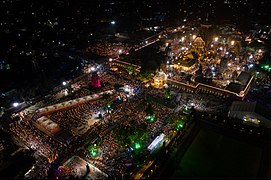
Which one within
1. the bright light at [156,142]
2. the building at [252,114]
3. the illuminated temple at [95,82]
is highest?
the illuminated temple at [95,82]

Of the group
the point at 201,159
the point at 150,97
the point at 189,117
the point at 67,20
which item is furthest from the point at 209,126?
the point at 67,20

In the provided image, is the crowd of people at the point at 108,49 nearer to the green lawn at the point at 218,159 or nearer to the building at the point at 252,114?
the building at the point at 252,114

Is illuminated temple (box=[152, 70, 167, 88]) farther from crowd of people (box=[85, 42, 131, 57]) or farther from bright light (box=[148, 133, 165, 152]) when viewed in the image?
crowd of people (box=[85, 42, 131, 57])

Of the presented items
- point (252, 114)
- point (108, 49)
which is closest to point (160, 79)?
point (252, 114)

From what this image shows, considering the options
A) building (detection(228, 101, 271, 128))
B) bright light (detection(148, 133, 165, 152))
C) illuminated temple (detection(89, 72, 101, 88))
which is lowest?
bright light (detection(148, 133, 165, 152))

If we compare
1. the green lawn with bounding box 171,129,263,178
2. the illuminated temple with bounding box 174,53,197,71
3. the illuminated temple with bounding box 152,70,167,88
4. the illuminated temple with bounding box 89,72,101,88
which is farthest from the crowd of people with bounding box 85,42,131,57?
the green lawn with bounding box 171,129,263,178

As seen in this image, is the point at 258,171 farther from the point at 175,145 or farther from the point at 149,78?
the point at 149,78

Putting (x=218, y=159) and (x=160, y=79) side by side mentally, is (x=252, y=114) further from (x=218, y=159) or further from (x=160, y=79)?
(x=160, y=79)

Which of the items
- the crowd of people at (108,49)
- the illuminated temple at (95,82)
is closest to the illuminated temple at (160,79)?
the illuminated temple at (95,82)
